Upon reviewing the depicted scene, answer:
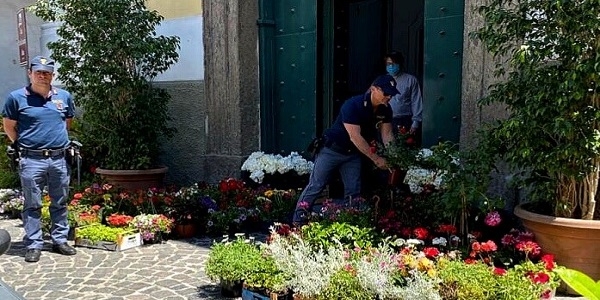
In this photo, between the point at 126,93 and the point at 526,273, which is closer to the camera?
the point at 526,273

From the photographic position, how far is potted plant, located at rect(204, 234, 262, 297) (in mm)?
4512

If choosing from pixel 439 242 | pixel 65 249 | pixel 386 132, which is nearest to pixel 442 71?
pixel 386 132

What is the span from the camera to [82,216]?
21.9 feet

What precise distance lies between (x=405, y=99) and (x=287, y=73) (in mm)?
1905

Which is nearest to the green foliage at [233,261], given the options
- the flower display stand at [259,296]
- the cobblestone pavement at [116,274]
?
the flower display stand at [259,296]

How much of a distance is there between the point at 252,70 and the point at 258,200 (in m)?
2.15

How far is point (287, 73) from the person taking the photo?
27.2ft

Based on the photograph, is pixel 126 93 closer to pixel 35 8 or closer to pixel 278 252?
pixel 35 8

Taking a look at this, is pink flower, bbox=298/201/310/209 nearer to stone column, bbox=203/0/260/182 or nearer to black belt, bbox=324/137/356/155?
black belt, bbox=324/137/356/155

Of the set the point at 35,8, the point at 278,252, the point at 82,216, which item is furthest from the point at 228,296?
the point at 35,8

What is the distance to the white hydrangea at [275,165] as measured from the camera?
25.1 feet

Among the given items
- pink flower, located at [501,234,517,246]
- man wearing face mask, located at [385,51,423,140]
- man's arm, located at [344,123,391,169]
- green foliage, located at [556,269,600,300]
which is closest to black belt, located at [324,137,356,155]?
man's arm, located at [344,123,391,169]

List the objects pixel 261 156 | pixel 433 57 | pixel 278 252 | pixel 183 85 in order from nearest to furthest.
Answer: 1. pixel 278 252
2. pixel 433 57
3. pixel 261 156
4. pixel 183 85

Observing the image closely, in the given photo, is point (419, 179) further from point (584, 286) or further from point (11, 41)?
point (11, 41)
